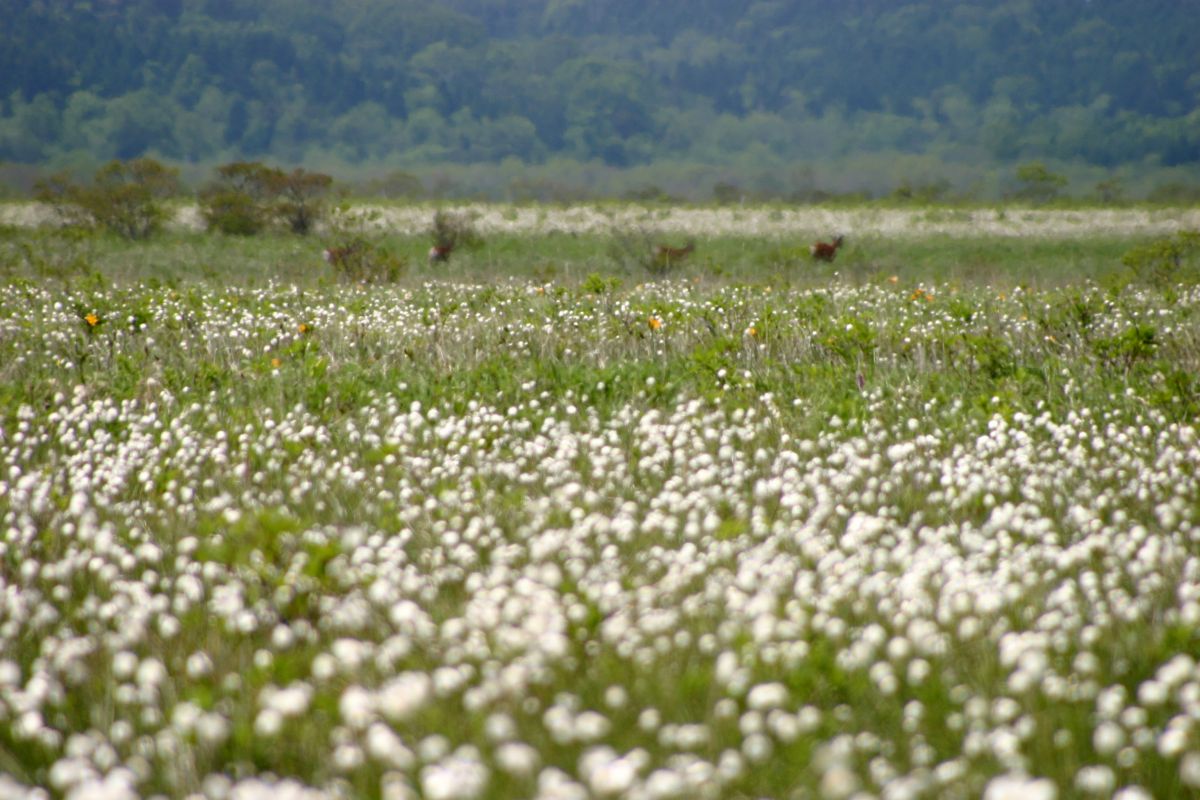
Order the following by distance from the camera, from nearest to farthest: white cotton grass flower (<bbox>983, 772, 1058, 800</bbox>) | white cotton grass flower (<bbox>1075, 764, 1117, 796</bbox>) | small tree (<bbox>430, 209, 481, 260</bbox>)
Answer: white cotton grass flower (<bbox>983, 772, 1058, 800</bbox>) → white cotton grass flower (<bbox>1075, 764, 1117, 796</bbox>) → small tree (<bbox>430, 209, 481, 260</bbox>)

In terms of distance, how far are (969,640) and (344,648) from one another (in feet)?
6.89

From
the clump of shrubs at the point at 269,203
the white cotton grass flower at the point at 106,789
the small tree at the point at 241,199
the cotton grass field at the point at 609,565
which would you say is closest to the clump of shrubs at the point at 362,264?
the cotton grass field at the point at 609,565

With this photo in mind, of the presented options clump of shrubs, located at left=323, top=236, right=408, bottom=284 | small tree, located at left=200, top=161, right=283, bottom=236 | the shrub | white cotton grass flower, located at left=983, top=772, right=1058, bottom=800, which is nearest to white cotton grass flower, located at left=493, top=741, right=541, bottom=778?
white cotton grass flower, located at left=983, top=772, right=1058, bottom=800

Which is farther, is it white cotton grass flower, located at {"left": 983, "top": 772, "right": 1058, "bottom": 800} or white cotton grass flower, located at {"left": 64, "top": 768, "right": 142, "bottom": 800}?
white cotton grass flower, located at {"left": 64, "top": 768, "right": 142, "bottom": 800}

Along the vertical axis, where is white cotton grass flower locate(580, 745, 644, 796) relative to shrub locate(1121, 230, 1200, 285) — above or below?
above

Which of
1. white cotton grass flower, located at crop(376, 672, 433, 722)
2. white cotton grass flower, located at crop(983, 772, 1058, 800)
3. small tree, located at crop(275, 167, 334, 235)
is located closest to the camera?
white cotton grass flower, located at crop(983, 772, 1058, 800)

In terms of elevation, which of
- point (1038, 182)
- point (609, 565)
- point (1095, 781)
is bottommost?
point (1038, 182)

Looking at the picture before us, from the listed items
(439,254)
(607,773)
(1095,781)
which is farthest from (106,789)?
(439,254)

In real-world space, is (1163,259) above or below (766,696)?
below

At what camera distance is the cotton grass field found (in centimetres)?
277

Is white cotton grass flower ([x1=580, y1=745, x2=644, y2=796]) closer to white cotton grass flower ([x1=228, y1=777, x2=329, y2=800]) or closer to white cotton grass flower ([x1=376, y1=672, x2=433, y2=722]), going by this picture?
white cotton grass flower ([x1=376, y1=672, x2=433, y2=722])

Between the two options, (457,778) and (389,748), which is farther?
(389,748)

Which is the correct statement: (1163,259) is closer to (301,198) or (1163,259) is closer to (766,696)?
(766,696)

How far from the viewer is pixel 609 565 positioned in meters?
4.05
